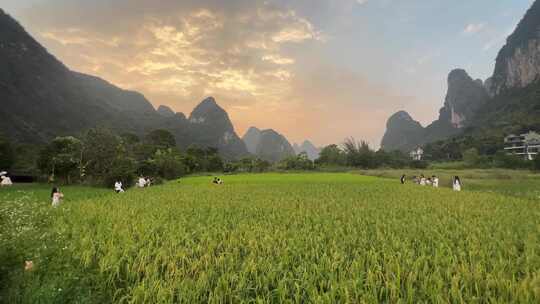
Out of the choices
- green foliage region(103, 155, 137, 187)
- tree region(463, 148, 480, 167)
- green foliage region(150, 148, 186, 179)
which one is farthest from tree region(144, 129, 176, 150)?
tree region(463, 148, 480, 167)

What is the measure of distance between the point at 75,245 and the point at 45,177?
39.0 meters

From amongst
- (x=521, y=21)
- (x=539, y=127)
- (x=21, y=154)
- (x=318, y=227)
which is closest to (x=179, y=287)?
(x=318, y=227)

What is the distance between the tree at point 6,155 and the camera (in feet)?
120

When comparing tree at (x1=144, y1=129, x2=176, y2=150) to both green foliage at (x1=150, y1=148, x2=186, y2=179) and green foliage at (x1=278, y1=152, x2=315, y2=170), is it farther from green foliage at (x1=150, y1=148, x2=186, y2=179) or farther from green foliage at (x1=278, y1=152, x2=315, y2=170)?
green foliage at (x1=278, y1=152, x2=315, y2=170)

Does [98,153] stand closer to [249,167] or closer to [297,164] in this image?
[249,167]

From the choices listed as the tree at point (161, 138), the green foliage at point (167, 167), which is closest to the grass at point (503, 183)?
the green foliage at point (167, 167)

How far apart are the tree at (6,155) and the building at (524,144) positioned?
11092 cm

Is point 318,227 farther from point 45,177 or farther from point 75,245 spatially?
point 45,177

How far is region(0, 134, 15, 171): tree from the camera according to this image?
120 feet

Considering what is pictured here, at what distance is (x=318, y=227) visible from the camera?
8453mm

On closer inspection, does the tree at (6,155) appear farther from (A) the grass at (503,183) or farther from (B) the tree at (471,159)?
(B) the tree at (471,159)

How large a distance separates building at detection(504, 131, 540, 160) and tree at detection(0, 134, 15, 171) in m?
111

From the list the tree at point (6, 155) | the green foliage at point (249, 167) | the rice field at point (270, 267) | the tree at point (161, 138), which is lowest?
the green foliage at point (249, 167)

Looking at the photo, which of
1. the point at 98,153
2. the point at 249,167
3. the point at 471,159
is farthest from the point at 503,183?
the point at 249,167
